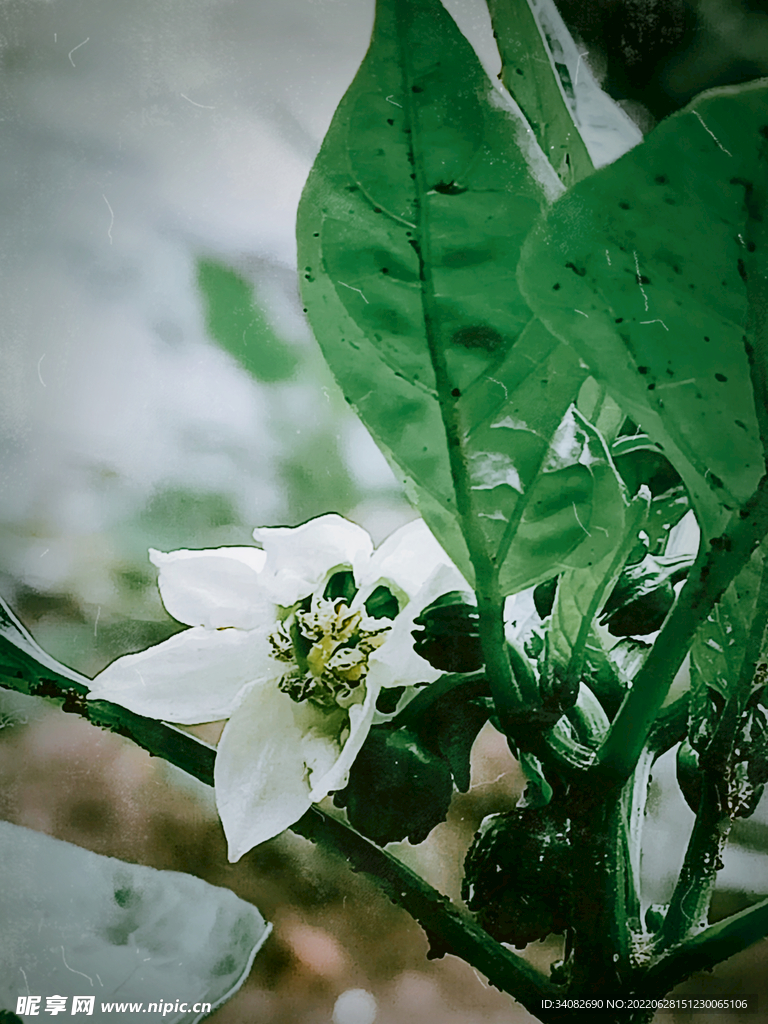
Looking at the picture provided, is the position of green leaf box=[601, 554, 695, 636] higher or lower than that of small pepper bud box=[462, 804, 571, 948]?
higher

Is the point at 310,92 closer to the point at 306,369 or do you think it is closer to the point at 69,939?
the point at 306,369

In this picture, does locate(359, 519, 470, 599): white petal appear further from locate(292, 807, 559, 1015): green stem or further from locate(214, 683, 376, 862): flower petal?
locate(292, 807, 559, 1015): green stem

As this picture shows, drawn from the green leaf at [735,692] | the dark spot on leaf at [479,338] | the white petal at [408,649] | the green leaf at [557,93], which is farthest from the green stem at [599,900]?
the green leaf at [557,93]

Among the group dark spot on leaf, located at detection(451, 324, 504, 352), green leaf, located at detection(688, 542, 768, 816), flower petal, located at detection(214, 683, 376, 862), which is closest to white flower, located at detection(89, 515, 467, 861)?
flower petal, located at detection(214, 683, 376, 862)

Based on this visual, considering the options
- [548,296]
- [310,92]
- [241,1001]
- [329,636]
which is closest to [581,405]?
[548,296]

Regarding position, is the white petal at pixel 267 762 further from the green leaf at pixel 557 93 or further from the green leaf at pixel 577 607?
the green leaf at pixel 557 93
